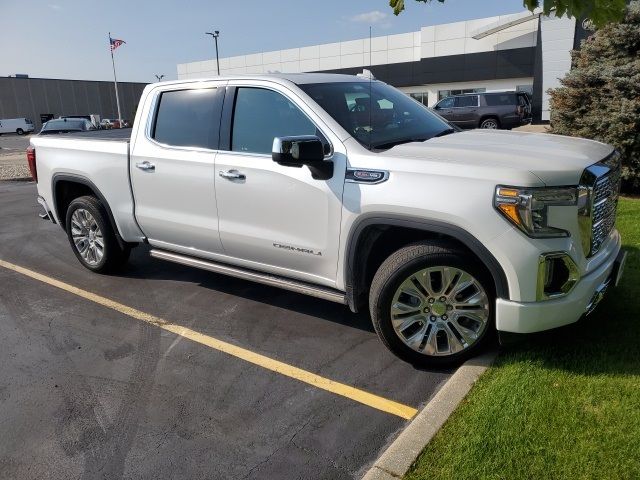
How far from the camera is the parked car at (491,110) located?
19.8 meters

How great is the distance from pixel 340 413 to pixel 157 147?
9.38 ft

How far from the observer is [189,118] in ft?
14.7

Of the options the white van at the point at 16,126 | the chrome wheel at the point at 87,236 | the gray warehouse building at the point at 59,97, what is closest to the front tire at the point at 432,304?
the chrome wheel at the point at 87,236

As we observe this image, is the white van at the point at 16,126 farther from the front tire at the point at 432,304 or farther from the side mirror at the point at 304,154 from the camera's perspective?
the front tire at the point at 432,304

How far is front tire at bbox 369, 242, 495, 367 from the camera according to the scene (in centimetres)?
321

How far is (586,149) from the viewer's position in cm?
340

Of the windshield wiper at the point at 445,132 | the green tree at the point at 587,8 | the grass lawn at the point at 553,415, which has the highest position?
the green tree at the point at 587,8

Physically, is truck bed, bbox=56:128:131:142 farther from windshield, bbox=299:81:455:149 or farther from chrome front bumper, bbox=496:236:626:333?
chrome front bumper, bbox=496:236:626:333

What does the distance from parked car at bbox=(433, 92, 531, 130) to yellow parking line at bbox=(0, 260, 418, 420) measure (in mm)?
17194

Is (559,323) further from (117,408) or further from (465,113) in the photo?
(465,113)

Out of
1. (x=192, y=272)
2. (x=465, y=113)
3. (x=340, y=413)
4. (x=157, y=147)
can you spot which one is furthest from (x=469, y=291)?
(x=465, y=113)

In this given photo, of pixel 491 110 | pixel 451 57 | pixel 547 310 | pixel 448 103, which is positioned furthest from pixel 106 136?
pixel 451 57

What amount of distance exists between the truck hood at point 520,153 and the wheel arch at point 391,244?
0.40 m

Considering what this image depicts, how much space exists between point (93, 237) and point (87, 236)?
0.13 m
